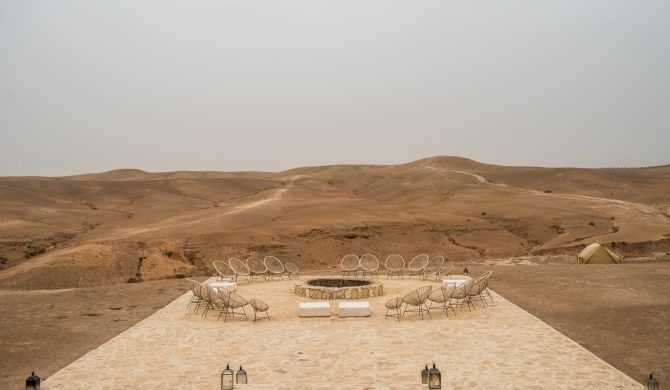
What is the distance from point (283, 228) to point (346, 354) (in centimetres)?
2367

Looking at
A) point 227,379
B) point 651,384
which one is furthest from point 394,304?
point 651,384

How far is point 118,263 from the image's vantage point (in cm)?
2666

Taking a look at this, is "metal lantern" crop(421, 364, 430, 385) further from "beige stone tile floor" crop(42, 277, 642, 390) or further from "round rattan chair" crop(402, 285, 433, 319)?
"round rattan chair" crop(402, 285, 433, 319)

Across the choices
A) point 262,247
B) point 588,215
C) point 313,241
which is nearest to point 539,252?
point 588,215

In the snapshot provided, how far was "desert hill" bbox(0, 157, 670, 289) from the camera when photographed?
27.6 m

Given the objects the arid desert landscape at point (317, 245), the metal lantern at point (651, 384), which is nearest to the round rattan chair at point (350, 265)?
the arid desert landscape at point (317, 245)

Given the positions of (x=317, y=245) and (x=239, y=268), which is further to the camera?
(x=317, y=245)

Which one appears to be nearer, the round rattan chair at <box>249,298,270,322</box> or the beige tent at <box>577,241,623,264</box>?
the round rattan chair at <box>249,298,270,322</box>

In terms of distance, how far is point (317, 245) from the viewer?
32281 millimetres

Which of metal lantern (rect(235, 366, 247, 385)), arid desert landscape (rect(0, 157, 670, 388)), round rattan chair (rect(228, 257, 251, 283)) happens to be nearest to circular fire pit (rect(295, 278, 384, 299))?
round rattan chair (rect(228, 257, 251, 283))

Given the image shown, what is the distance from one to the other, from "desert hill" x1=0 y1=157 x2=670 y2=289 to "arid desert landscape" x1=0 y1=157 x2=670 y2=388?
0.37 feet

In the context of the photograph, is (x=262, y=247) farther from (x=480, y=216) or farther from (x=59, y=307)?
(x=480, y=216)

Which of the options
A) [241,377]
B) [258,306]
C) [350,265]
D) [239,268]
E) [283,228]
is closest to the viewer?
[241,377]

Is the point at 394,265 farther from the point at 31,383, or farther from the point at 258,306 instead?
the point at 31,383
